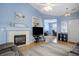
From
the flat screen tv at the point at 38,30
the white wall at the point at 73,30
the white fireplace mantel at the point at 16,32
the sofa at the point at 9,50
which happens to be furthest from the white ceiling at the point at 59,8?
the sofa at the point at 9,50

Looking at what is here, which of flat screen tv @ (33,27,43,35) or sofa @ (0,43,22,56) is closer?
sofa @ (0,43,22,56)

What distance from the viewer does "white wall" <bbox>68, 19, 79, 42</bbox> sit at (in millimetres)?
2363

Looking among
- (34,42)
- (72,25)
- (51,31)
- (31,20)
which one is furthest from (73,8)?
(34,42)

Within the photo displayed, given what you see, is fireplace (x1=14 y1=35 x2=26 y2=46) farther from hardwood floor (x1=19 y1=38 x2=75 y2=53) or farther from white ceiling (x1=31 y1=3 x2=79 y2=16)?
white ceiling (x1=31 y1=3 x2=79 y2=16)

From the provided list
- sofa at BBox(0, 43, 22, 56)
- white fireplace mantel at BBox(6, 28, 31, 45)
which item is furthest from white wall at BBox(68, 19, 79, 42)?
sofa at BBox(0, 43, 22, 56)

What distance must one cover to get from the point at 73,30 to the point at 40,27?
85 cm

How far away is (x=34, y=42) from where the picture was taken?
2.45m

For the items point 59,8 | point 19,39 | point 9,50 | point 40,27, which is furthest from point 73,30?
point 9,50

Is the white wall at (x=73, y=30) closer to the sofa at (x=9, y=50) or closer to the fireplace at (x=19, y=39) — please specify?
the fireplace at (x=19, y=39)

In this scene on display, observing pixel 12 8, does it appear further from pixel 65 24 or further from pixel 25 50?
pixel 65 24

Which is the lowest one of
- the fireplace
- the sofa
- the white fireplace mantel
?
the sofa

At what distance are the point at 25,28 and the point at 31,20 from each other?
26 cm

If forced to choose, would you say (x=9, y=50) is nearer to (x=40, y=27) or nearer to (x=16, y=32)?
(x=16, y=32)

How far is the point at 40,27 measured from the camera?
7.97 ft
